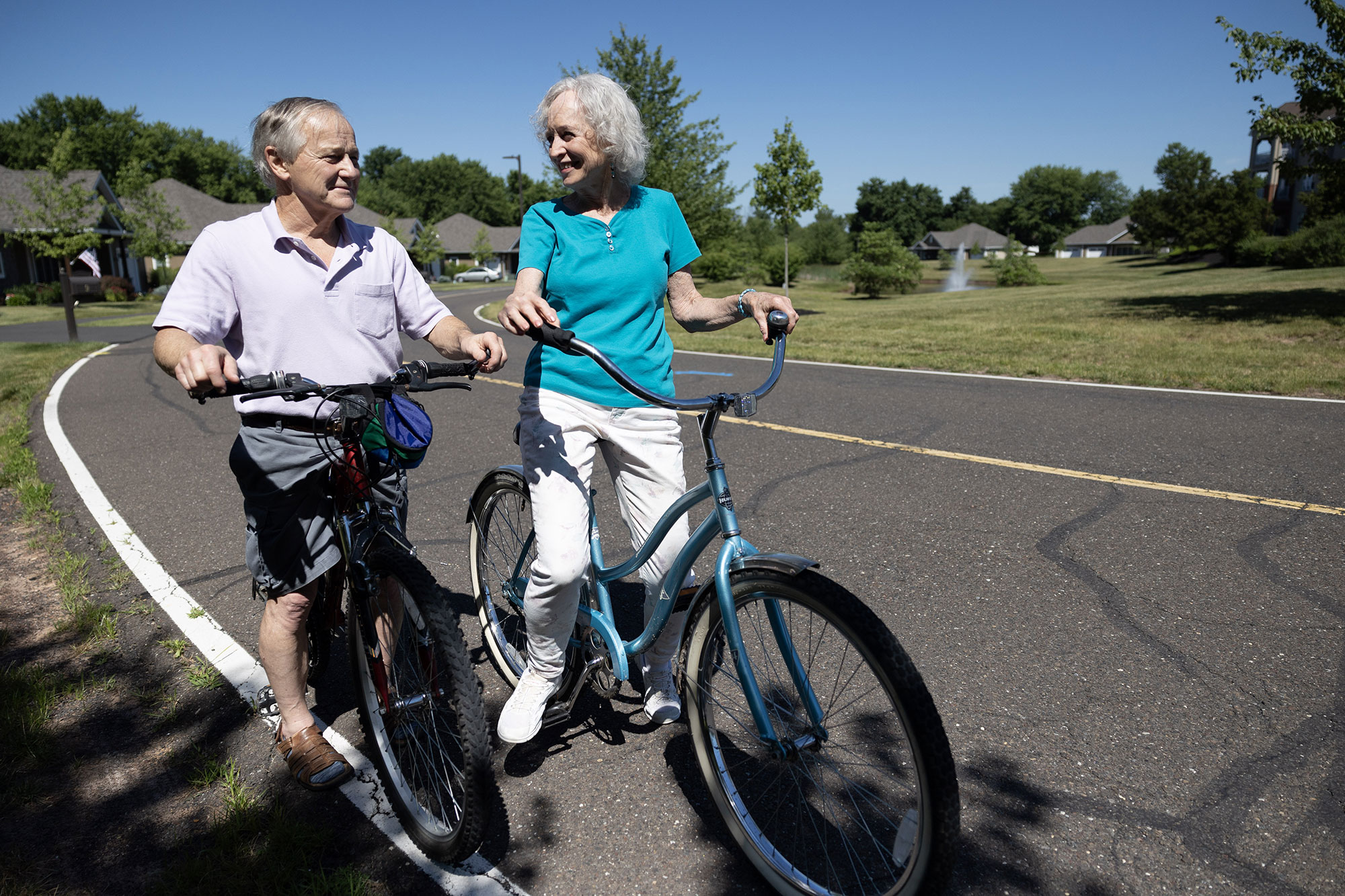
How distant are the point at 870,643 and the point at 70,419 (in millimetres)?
10197

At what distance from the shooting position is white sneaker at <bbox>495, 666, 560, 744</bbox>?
9.22ft

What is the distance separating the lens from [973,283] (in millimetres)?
52594

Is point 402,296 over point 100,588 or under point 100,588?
over

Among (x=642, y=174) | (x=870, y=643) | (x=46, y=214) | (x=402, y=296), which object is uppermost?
(x=46, y=214)

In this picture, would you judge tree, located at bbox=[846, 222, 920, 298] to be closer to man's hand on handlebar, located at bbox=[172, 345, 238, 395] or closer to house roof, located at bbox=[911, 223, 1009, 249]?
man's hand on handlebar, located at bbox=[172, 345, 238, 395]

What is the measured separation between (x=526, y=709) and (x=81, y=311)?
37.2 metres

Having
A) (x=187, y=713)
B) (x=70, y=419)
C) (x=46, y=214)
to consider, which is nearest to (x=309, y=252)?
(x=187, y=713)

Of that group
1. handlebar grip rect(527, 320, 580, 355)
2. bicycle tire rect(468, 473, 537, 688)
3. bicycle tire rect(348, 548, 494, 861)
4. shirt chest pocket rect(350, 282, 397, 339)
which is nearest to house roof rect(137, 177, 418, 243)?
bicycle tire rect(468, 473, 537, 688)

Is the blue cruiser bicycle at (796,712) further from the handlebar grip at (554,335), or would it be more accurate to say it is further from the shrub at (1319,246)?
the shrub at (1319,246)

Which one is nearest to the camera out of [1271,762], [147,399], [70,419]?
[1271,762]

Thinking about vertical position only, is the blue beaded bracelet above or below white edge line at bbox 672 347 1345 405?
above

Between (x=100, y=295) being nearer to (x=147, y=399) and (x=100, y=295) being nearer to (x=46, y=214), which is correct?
(x=46, y=214)

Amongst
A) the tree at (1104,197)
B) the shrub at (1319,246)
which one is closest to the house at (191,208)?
the shrub at (1319,246)

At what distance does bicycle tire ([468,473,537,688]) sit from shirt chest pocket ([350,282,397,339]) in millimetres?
719
